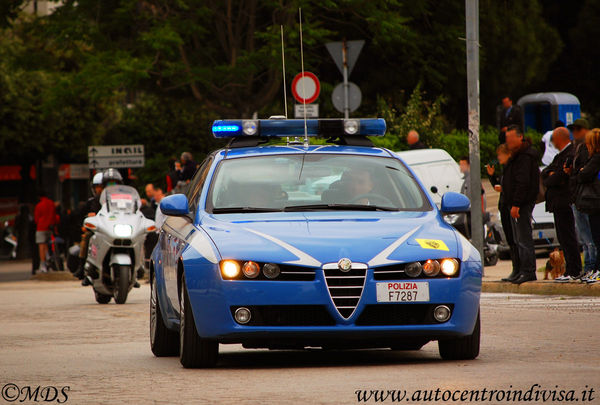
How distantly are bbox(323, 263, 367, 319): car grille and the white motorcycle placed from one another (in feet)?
36.3

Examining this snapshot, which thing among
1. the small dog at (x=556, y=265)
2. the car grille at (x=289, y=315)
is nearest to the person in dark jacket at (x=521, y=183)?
the small dog at (x=556, y=265)

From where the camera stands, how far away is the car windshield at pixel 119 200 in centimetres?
2072

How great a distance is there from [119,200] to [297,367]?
A: 11479 mm

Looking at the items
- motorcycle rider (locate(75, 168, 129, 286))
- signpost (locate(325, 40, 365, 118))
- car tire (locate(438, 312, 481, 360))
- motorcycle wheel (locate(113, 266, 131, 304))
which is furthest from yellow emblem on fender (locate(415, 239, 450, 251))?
signpost (locate(325, 40, 365, 118))

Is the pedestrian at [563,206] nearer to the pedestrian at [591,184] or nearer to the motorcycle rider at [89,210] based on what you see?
the pedestrian at [591,184]

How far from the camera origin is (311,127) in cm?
1142

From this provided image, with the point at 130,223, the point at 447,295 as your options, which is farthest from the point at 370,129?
the point at 130,223

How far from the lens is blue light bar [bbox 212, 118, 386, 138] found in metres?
11.4

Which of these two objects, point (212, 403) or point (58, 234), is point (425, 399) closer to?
point (212, 403)

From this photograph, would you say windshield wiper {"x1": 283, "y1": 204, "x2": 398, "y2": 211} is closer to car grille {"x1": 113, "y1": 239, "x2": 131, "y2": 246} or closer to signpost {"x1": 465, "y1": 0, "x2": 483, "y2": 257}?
car grille {"x1": 113, "y1": 239, "x2": 131, "y2": 246}

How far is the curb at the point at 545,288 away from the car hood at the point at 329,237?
7186 millimetres

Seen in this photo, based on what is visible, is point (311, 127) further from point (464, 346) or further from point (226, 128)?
point (464, 346)

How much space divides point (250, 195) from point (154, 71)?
24563 millimetres

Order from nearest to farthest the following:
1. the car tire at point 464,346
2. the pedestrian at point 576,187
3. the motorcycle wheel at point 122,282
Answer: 1. the car tire at point 464,346
2. the pedestrian at point 576,187
3. the motorcycle wheel at point 122,282
